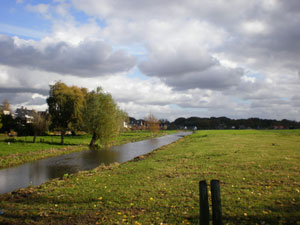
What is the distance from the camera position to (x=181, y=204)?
8609 millimetres

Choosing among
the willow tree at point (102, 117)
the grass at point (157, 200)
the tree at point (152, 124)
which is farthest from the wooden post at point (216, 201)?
the tree at point (152, 124)

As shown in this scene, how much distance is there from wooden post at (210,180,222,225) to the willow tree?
35.4m

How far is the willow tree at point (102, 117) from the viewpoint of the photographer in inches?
1567

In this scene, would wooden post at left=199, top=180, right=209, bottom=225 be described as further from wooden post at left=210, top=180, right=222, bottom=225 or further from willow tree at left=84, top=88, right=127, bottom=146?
willow tree at left=84, top=88, right=127, bottom=146

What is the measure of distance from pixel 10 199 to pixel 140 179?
645 centimetres

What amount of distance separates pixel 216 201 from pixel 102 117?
118 ft

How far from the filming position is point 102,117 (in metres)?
40.0

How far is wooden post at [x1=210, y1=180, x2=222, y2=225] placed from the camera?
5.43 metres

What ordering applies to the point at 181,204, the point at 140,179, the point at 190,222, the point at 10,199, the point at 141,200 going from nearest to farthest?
the point at 190,222
the point at 181,204
the point at 141,200
the point at 10,199
the point at 140,179

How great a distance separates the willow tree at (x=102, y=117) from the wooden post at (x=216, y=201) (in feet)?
116

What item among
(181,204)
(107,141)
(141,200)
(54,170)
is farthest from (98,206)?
(107,141)

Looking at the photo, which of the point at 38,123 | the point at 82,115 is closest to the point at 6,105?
the point at 38,123

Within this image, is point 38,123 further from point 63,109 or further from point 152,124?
point 152,124

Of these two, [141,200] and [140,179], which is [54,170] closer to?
[140,179]
